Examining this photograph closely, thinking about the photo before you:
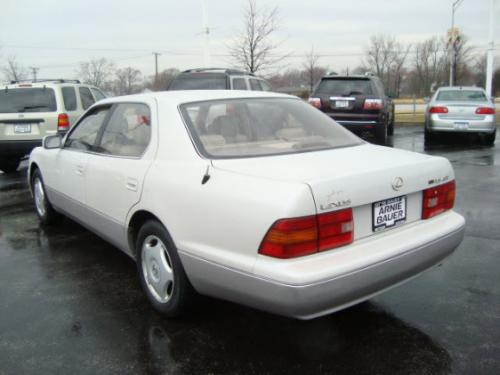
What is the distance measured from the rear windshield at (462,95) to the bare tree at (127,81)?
5273 cm

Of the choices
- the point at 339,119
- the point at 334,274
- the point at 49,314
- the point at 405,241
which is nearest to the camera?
the point at 334,274

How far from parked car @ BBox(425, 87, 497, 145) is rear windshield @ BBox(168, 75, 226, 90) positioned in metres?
5.67

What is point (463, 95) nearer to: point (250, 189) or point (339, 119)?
point (339, 119)

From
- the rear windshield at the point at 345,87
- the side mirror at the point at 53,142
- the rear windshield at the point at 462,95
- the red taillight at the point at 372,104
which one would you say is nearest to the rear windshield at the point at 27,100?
the side mirror at the point at 53,142

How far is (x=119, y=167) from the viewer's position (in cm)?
375

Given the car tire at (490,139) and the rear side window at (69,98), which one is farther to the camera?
the car tire at (490,139)

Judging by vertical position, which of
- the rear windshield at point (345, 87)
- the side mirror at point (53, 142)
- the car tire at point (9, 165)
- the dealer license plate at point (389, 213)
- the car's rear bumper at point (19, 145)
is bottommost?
the car tire at point (9, 165)

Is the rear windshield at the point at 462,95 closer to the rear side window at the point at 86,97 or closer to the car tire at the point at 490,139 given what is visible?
the car tire at the point at 490,139

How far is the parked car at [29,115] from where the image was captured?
361 inches

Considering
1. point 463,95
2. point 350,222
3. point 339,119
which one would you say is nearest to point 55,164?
point 350,222

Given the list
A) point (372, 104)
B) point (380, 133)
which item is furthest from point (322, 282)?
point (380, 133)

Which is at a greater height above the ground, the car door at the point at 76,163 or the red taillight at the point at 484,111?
the red taillight at the point at 484,111

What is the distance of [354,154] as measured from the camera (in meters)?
3.34

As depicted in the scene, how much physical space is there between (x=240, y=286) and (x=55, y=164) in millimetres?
3071
